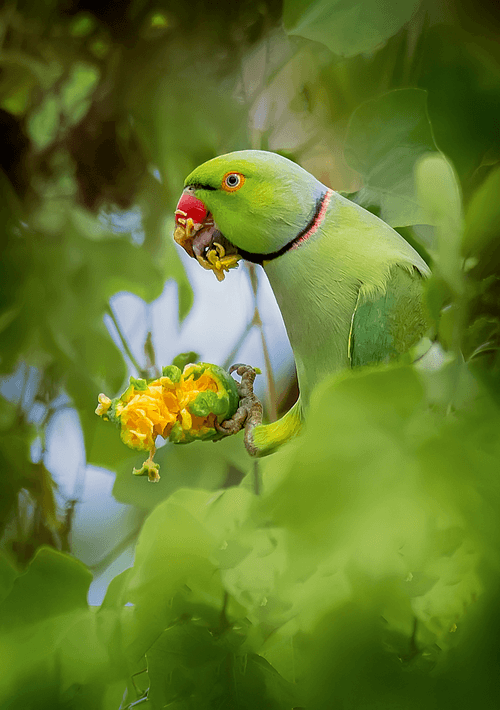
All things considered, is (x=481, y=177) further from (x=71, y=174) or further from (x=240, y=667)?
(x=71, y=174)

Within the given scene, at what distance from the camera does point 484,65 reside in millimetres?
302

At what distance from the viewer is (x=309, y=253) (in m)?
0.43

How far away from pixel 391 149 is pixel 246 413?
251 mm

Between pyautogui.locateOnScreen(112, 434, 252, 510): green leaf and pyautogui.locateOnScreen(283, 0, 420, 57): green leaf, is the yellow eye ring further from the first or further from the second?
pyautogui.locateOnScreen(112, 434, 252, 510): green leaf

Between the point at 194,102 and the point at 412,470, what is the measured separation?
1.86 ft

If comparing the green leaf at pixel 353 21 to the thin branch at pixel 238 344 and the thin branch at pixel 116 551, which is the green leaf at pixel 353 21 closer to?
the thin branch at pixel 238 344

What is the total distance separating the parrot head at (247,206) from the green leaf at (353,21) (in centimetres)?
11

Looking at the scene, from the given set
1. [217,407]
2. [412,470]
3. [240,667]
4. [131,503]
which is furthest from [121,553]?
[412,470]

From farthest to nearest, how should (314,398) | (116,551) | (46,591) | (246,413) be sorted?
(116,551) → (246,413) → (46,591) → (314,398)

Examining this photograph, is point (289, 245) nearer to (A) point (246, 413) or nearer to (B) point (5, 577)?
(A) point (246, 413)

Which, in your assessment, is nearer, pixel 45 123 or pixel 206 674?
pixel 206 674

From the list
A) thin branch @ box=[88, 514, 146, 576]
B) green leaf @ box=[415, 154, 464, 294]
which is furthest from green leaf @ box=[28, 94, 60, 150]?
green leaf @ box=[415, 154, 464, 294]

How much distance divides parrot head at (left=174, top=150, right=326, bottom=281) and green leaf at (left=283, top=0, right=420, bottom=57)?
0.11 metres

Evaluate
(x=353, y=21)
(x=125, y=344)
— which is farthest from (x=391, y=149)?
(x=125, y=344)
